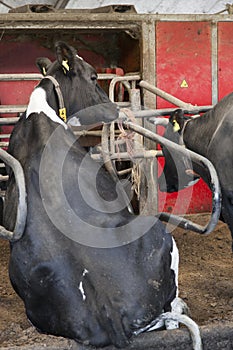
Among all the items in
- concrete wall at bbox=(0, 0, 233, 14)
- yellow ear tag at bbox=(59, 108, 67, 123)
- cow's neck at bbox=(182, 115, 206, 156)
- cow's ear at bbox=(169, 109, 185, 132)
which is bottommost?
cow's neck at bbox=(182, 115, 206, 156)

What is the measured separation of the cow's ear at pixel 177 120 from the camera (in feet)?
12.2

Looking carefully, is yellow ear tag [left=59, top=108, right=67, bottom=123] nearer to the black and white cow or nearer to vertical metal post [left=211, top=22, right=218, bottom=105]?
the black and white cow

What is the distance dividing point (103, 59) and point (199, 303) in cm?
492

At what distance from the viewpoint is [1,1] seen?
25.5ft

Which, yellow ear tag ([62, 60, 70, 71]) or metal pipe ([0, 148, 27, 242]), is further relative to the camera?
yellow ear tag ([62, 60, 70, 71])

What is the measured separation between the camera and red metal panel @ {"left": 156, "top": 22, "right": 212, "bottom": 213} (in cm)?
562

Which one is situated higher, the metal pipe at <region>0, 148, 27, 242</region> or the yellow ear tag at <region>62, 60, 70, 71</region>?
the yellow ear tag at <region>62, 60, 70, 71</region>

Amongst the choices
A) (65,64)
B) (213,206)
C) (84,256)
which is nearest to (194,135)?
(65,64)

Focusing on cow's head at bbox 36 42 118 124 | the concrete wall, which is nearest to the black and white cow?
cow's head at bbox 36 42 118 124

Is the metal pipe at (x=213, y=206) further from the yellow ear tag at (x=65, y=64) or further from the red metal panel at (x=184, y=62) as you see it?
the red metal panel at (x=184, y=62)

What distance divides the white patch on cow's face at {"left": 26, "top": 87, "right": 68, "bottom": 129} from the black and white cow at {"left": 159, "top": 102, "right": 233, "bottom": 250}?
3.63 feet

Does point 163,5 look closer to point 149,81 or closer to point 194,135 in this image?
point 149,81

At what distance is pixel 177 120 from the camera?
376cm

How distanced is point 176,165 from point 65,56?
125 centimetres
